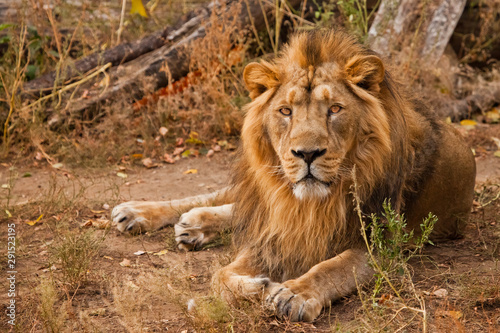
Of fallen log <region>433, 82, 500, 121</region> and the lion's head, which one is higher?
the lion's head

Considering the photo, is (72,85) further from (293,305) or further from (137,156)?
(293,305)

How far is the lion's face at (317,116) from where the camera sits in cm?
340

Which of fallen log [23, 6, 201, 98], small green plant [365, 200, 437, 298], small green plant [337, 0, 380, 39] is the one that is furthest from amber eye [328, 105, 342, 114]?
fallen log [23, 6, 201, 98]

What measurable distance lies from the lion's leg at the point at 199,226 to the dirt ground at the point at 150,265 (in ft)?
0.30

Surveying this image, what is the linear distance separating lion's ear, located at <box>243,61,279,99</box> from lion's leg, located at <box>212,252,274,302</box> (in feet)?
3.71

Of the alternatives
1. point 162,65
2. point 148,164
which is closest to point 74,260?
point 148,164

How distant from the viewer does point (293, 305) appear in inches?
127

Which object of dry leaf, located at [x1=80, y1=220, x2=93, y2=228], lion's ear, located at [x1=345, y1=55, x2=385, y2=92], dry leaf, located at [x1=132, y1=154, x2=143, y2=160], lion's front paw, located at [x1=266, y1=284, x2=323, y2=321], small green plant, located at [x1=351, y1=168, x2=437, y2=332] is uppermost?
lion's ear, located at [x1=345, y1=55, x2=385, y2=92]

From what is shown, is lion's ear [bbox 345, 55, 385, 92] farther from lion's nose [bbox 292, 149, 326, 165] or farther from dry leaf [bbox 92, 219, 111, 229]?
dry leaf [bbox 92, 219, 111, 229]

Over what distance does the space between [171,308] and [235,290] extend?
0.42 m

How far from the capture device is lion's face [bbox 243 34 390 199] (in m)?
3.40

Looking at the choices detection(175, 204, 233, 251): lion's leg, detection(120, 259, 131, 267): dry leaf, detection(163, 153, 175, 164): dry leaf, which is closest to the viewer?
detection(120, 259, 131, 267): dry leaf

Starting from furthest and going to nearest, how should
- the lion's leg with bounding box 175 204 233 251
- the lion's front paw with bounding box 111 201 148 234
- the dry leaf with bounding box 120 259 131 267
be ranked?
the lion's front paw with bounding box 111 201 148 234, the lion's leg with bounding box 175 204 233 251, the dry leaf with bounding box 120 259 131 267

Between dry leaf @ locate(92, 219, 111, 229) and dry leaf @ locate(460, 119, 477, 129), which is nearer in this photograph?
dry leaf @ locate(92, 219, 111, 229)
